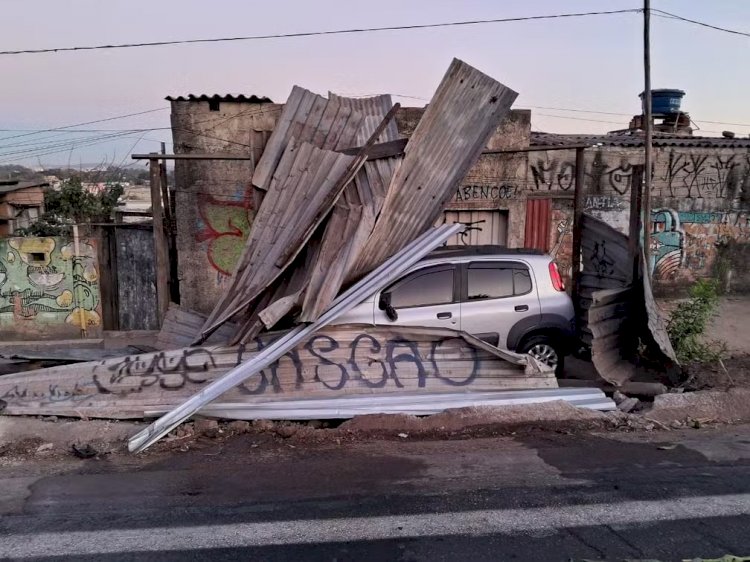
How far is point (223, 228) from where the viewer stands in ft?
35.1

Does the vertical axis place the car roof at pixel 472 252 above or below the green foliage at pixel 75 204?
below

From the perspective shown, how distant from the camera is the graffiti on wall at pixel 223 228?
10656mm

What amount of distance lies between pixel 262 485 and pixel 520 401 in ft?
9.39

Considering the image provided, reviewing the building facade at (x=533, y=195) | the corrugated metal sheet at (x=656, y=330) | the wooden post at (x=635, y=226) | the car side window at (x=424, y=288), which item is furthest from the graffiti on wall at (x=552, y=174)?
the car side window at (x=424, y=288)

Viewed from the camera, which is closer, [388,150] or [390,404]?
[390,404]

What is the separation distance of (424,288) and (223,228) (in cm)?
502

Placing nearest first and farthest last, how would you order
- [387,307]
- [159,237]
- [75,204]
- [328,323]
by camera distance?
[328,323]
[387,307]
[159,237]
[75,204]

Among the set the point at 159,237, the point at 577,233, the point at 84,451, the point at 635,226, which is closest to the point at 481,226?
the point at 577,233

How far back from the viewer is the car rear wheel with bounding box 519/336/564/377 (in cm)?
730

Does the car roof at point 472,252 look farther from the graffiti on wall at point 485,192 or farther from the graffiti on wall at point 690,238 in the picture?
the graffiti on wall at point 690,238

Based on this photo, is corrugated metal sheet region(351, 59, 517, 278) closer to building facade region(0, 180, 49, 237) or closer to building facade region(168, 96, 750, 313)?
building facade region(168, 96, 750, 313)

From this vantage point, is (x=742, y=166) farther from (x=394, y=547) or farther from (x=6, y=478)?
(x=6, y=478)

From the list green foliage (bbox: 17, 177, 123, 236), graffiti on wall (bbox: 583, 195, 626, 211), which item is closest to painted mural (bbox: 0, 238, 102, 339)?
green foliage (bbox: 17, 177, 123, 236)

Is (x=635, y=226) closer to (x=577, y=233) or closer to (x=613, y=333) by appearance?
(x=577, y=233)
